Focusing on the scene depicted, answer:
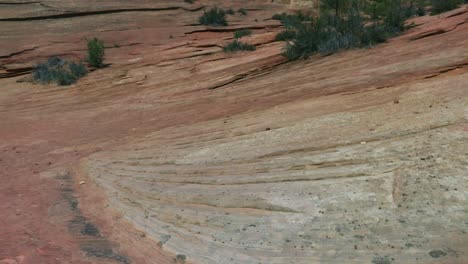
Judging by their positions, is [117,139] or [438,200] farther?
[117,139]

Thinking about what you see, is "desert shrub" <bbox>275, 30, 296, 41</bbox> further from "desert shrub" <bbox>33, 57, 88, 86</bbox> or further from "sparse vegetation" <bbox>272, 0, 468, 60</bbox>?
"desert shrub" <bbox>33, 57, 88, 86</bbox>

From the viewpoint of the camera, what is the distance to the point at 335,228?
5.54m

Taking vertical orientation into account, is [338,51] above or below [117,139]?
above

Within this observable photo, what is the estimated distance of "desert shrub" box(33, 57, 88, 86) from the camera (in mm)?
19078

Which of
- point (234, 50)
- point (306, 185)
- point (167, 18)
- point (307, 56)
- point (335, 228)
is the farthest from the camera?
point (167, 18)

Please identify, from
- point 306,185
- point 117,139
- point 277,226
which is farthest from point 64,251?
point 117,139

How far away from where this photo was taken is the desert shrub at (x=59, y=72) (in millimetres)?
19078

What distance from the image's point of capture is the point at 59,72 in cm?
1933

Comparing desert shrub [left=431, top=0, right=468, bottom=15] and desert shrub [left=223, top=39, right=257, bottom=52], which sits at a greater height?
desert shrub [left=431, top=0, right=468, bottom=15]

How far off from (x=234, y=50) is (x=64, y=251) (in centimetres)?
1535

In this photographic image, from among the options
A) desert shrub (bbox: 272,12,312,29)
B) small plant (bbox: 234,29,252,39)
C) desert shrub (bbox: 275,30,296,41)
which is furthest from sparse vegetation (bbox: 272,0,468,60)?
desert shrub (bbox: 272,12,312,29)

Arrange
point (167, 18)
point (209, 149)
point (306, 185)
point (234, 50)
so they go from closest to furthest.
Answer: point (306, 185), point (209, 149), point (234, 50), point (167, 18)

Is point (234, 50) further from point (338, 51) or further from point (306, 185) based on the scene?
point (306, 185)

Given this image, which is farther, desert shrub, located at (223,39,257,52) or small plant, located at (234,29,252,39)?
small plant, located at (234,29,252,39)
